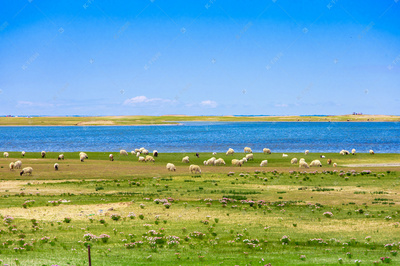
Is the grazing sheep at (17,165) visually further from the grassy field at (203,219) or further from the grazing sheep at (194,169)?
the grazing sheep at (194,169)

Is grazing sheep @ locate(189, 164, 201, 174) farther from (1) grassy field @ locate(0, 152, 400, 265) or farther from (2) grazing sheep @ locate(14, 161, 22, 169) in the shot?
(2) grazing sheep @ locate(14, 161, 22, 169)

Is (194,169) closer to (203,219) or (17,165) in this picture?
(203,219)

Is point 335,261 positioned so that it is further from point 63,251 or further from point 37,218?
point 37,218

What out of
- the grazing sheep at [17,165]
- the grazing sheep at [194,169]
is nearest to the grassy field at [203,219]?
the grazing sheep at [194,169]

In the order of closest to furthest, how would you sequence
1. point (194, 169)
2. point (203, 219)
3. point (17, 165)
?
1. point (203, 219)
2. point (194, 169)
3. point (17, 165)

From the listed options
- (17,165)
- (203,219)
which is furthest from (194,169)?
(17,165)

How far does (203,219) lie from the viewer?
25.4m

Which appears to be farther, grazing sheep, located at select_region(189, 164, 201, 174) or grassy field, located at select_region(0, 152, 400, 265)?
grazing sheep, located at select_region(189, 164, 201, 174)

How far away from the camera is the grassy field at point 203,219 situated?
17.6m

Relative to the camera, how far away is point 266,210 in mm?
Result: 28328

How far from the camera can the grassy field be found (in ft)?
57.7

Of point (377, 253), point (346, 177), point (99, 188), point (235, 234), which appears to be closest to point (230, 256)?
point (235, 234)

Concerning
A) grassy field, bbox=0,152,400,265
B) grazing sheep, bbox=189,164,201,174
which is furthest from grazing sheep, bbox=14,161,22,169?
grazing sheep, bbox=189,164,201,174

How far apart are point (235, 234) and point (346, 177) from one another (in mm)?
28896
